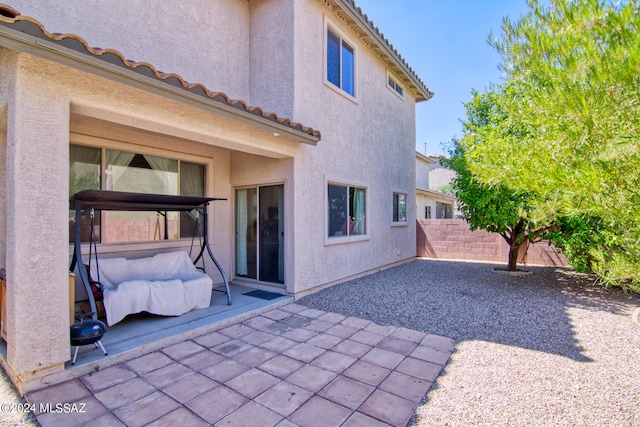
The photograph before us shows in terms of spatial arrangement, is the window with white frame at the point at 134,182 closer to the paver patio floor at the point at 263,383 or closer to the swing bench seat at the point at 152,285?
the swing bench seat at the point at 152,285

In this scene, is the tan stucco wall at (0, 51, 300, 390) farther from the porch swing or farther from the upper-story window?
the upper-story window

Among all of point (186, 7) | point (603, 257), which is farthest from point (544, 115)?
point (186, 7)

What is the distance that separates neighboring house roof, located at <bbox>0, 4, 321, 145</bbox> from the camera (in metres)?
3.02

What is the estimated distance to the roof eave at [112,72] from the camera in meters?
3.05

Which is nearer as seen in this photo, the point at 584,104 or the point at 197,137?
the point at 584,104

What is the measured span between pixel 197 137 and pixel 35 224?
2.54 metres

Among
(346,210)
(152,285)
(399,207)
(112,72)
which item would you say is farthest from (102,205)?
(399,207)

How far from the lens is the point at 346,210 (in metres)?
9.05

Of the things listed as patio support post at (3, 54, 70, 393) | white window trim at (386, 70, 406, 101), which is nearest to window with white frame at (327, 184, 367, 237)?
white window trim at (386, 70, 406, 101)

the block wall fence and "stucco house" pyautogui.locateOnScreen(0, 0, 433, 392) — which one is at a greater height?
"stucco house" pyautogui.locateOnScreen(0, 0, 433, 392)

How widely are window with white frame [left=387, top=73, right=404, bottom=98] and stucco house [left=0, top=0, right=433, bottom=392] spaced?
0.53 m

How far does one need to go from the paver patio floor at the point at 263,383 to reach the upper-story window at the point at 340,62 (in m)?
6.81

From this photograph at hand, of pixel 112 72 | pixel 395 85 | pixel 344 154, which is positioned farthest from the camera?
pixel 395 85

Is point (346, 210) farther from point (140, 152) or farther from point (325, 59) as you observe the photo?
point (140, 152)
